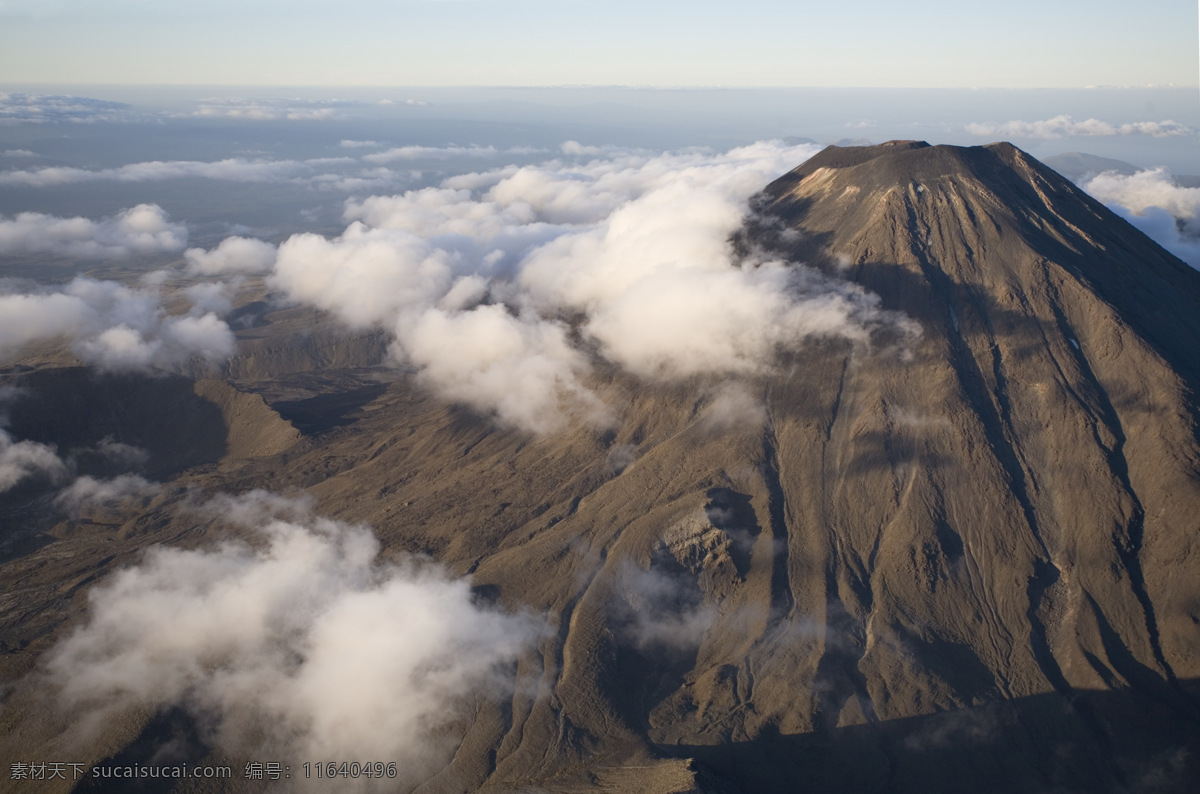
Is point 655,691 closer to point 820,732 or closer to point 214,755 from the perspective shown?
point 820,732

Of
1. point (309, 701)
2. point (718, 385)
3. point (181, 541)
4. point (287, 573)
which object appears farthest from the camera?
point (718, 385)

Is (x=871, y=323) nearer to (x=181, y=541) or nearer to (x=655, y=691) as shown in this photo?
(x=655, y=691)

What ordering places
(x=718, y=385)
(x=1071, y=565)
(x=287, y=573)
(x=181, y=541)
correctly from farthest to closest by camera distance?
(x=718, y=385), (x=181, y=541), (x=287, y=573), (x=1071, y=565)

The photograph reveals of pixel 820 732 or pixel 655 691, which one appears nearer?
pixel 820 732

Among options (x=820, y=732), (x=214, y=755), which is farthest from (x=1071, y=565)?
(x=214, y=755)

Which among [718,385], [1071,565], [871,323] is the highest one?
[871,323]

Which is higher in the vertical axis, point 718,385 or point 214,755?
point 718,385

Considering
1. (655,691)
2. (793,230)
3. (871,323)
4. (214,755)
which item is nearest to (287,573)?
(214,755)
